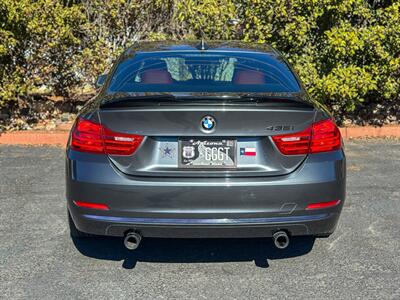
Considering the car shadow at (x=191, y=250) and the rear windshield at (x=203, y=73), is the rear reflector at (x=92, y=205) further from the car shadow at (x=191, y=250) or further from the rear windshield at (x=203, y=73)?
the rear windshield at (x=203, y=73)

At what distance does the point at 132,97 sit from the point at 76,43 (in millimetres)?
4966

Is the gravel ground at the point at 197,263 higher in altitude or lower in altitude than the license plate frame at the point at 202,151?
lower

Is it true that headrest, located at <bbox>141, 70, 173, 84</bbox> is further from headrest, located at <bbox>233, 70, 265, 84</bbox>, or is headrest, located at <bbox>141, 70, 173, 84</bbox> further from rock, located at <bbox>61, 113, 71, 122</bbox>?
rock, located at <bbox>61, 113, 71, 122</bbox>

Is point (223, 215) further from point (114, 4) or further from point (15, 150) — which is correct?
point (114, 4)

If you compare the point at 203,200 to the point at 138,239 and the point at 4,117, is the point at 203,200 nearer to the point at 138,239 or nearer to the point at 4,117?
the point at 138,239

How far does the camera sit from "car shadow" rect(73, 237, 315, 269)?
3924 mm

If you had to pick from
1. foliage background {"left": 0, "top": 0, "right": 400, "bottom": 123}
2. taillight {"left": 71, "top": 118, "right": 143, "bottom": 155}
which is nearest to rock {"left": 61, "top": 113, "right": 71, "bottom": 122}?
foliage background {"left": 0, "top": 0, "right": 400, "bottom": 123}

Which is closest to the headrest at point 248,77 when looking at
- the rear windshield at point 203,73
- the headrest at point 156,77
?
the rear windshield at point 203,73

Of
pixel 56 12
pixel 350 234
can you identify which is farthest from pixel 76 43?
pixel 350 234

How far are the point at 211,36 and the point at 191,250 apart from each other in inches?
186

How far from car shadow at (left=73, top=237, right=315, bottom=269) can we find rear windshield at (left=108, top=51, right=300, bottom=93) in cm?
123

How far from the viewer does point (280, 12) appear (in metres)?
7.60

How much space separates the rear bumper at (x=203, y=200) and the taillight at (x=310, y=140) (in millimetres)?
58

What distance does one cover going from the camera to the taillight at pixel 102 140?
3.21 meters
